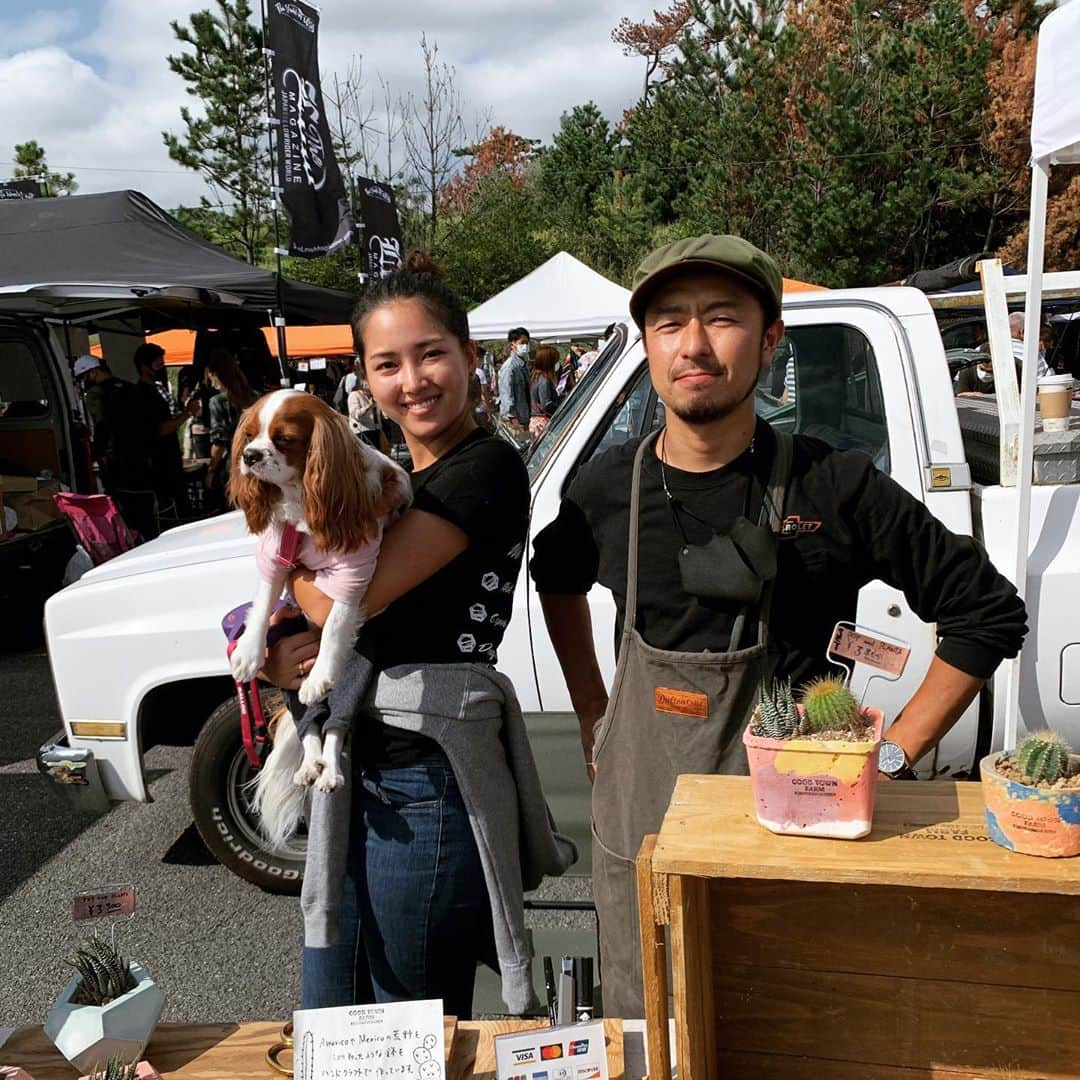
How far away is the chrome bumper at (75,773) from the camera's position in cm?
363

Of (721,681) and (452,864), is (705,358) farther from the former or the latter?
(452,864)

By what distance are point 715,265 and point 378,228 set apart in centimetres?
879

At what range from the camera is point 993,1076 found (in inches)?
59.5

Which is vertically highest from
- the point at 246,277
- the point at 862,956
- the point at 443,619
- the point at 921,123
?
the point at 921,123

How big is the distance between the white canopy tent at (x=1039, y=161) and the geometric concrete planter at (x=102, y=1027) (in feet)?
6.66

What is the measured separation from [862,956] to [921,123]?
30262mm

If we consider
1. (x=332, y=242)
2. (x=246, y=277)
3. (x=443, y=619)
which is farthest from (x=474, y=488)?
(x=246, y=277)

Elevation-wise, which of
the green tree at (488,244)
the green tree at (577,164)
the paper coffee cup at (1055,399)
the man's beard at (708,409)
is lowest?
the paper coffee cup at (1055,399)

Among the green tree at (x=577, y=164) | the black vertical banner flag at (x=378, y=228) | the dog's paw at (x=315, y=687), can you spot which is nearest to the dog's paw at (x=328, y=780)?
the dog's paw at (x=315, y=687)

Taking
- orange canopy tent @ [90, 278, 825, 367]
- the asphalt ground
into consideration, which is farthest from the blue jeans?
orange canopy tent @ [90, 278, 825, 367]

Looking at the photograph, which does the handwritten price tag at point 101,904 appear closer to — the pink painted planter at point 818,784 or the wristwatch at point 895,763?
the pink painted planter at point 818,784

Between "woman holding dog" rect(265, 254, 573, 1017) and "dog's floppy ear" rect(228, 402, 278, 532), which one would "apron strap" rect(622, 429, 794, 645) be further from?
"dog's floppy ear" rect(228, 402, 278, 532)

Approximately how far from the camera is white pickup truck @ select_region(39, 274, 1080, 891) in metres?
3.06

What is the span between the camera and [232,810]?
370 cm
